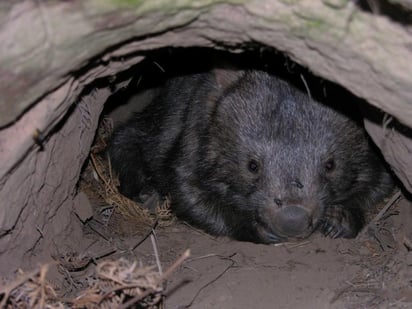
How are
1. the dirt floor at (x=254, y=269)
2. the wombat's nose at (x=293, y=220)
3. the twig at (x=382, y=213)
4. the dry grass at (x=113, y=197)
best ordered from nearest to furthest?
the dirt floor at (x=254, y=269) < the wombat's nose at (x=293, y=220) < the twig at (x=382, y=213) < the dry grass at (x=113, y=197)

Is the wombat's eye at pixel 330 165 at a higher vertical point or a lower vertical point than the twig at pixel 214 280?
higher

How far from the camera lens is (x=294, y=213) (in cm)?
423

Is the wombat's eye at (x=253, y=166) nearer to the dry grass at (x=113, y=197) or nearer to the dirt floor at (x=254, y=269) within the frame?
the dirt floor at (x=254, y=269)

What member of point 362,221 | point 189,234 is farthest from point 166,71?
point 362,221

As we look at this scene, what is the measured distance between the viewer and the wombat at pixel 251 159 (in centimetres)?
441

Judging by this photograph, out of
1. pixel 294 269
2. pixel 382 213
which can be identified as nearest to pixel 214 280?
pixel 294 269

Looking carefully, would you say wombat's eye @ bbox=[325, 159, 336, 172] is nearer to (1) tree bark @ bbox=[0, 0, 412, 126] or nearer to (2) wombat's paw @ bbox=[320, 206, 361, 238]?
(2) wombat's paw @ bbox=[320, 206, 361, 238]

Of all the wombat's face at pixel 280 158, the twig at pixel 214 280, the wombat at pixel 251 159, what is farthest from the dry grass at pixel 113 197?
the twig at pixel 214 280

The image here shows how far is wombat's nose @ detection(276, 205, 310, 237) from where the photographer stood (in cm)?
422

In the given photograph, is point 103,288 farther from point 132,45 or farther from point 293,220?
point 293,220

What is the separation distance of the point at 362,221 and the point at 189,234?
4.20 feet

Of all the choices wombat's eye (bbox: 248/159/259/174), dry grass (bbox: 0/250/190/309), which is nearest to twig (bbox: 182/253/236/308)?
wombat's eye (bbox: 248/159/259/174)

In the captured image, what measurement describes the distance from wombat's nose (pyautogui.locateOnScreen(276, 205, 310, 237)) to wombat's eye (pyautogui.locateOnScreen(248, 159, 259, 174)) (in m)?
0.40

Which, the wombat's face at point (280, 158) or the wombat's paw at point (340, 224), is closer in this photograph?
the wombat's face at point (280, 158)
